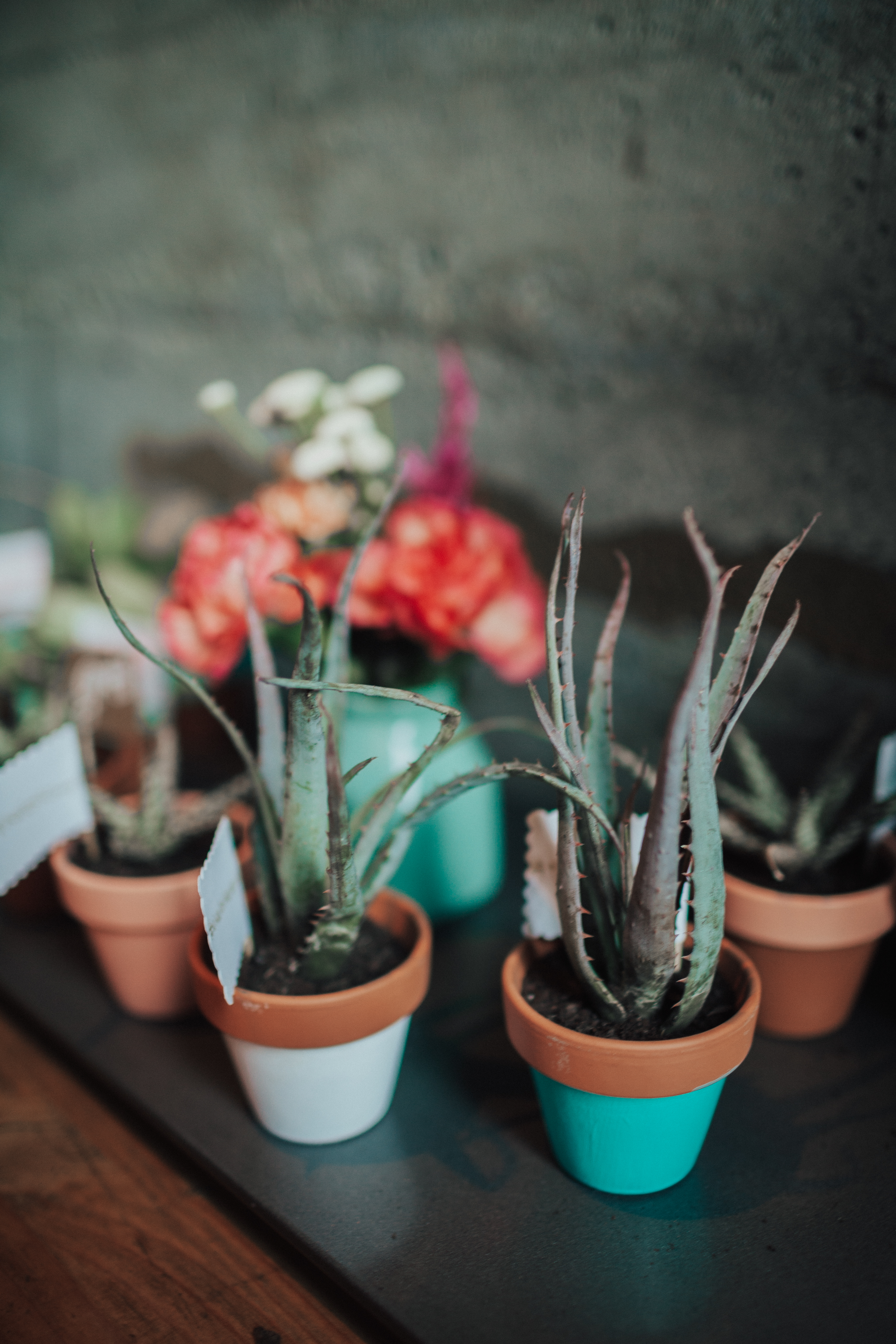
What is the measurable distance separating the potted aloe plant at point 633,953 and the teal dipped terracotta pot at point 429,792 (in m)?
0.21

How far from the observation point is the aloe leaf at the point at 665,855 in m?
0.38

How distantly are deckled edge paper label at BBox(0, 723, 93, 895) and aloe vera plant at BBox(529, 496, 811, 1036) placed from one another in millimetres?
375

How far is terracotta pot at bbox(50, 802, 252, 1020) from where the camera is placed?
0.64 metres

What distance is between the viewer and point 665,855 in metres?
0.43

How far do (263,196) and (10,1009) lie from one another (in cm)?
92

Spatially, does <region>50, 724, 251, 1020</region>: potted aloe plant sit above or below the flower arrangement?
below

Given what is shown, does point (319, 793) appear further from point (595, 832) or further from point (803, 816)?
point (803, 816)

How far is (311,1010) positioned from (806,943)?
33 centimetres

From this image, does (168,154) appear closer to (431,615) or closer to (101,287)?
(101,287)

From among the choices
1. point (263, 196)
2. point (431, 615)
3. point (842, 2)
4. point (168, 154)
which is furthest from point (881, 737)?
point (168, 154)

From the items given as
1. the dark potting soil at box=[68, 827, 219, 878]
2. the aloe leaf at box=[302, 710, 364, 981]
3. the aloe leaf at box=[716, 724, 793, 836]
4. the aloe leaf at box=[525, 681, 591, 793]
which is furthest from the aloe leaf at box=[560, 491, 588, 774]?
the dark potting soil at box=[68, 827, 219, 878]

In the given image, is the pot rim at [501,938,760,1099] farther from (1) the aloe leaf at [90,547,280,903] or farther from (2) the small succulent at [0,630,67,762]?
(2) the small succulent at [0,630,67,762]

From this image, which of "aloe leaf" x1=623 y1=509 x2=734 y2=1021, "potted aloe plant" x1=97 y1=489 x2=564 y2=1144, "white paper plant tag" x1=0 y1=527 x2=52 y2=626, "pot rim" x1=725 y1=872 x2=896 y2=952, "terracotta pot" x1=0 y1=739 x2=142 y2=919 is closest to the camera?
"aloe leaf" x1=623 y1=509 x2=734 y2=1021

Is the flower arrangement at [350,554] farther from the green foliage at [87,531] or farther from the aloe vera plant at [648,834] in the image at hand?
the green foliage at [87,531]
